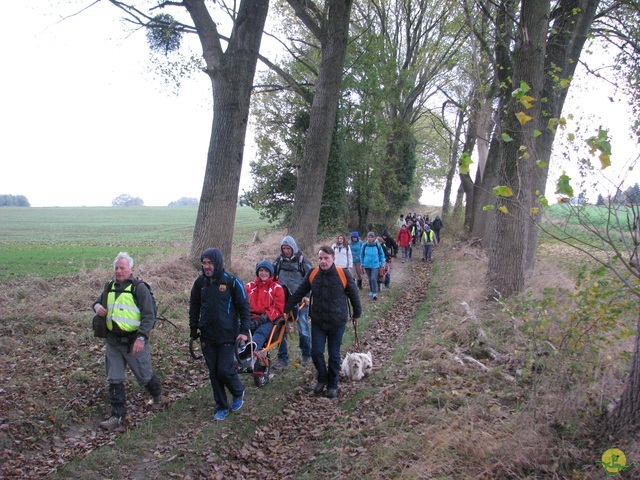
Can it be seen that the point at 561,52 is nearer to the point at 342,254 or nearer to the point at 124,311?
the point at 342,254

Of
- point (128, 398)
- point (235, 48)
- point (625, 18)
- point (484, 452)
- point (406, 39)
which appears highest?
point (406, 39)

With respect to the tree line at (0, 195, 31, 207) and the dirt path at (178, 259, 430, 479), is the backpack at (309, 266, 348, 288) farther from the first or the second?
the tree line at (0, 195, 31, 207)

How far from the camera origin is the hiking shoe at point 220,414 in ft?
18.8

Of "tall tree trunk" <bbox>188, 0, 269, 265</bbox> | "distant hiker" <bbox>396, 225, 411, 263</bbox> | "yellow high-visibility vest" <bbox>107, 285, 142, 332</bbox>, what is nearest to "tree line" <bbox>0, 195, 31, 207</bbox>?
"distant hiker" <bbox>396, 225, 411, 263</bbox>

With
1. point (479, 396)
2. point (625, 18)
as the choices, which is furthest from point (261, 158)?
point (479, 396)

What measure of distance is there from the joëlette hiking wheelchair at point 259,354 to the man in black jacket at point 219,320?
217mm

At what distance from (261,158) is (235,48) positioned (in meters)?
13.0

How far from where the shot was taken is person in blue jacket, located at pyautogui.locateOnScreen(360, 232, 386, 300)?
13047 mm

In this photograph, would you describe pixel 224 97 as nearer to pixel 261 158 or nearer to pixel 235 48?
pixel 235 48

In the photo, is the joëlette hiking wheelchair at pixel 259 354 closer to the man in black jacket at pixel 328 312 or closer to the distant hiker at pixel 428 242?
the man in black jacket at pixel 328 312

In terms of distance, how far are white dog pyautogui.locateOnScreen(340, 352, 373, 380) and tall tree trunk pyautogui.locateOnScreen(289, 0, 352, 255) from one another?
8.13 metres

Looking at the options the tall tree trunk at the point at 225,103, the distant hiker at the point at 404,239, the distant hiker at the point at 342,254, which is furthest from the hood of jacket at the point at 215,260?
the distant hiker at the point at 404,239

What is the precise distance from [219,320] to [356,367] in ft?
8.05

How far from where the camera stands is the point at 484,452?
13.4 ft
